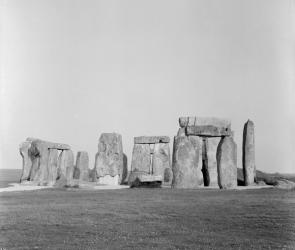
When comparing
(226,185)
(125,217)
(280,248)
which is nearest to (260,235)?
(280,248)

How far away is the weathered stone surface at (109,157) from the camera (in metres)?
27.9

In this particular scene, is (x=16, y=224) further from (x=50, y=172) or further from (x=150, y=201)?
(x=50, y=172)

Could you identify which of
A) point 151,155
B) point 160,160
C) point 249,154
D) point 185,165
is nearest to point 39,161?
point 151,155

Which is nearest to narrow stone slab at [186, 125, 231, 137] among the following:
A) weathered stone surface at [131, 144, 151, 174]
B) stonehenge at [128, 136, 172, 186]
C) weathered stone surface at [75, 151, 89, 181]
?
stonehenge at [128, 136, 172, 186]

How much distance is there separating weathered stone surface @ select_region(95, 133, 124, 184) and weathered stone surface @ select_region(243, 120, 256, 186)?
8.25 m

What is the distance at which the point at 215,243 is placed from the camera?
8.19 m

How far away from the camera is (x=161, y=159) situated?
2817 centimetres

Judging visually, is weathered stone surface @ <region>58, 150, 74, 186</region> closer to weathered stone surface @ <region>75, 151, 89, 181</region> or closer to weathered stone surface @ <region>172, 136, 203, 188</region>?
weathered stone surface @ <region>75, 151, 89, 181</region>

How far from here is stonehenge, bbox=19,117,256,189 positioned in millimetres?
18703

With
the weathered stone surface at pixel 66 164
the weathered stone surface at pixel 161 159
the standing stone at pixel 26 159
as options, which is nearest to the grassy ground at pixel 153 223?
the standing stone at pixel 26 159

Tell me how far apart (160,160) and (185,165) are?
31.2ft

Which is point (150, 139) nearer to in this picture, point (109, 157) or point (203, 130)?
point (109, 157)

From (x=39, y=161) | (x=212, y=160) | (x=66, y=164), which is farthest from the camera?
(x=66, y=164)

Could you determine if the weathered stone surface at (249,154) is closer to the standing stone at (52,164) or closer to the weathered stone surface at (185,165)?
the weathered stone surface at (185,165)
